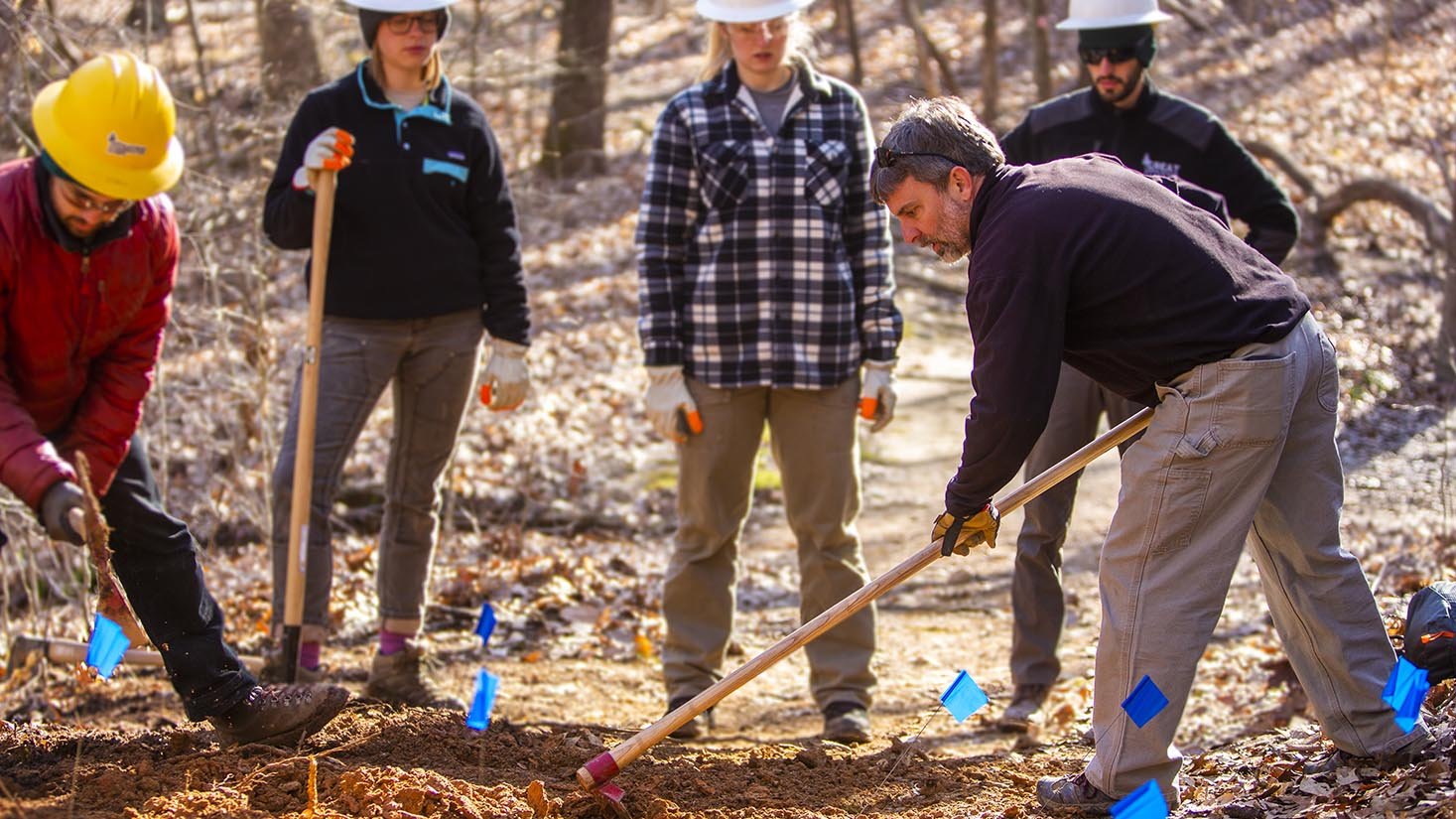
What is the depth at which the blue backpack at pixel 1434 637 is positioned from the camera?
13.4 ft

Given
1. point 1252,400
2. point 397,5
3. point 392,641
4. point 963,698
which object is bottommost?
point 392,641

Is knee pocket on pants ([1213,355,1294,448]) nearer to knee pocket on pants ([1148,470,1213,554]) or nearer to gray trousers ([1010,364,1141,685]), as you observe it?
knee pocket on pants ([1148,470,1213,554])

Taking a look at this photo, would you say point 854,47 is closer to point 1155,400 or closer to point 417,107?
point 417,107

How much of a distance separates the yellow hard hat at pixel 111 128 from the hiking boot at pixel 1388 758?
12.6 ft

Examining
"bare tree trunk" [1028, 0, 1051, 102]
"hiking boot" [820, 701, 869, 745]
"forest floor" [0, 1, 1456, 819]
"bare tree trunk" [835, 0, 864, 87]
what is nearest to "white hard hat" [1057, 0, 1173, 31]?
"forest floor" [0, 1, 1456, 819]

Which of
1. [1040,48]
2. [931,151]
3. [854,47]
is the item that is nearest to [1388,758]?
[931,151]

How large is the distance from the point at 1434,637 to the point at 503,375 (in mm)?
3432

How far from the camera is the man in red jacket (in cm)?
402

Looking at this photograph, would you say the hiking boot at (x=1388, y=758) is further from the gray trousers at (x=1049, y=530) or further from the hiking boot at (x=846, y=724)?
the hiking boot at (x=846, y=724)

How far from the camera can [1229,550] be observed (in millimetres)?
3848

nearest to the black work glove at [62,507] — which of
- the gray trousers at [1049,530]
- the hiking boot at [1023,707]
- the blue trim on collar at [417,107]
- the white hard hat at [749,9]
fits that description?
the blue trim on collar at [417,107]

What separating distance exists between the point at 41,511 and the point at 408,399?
5.88 feet

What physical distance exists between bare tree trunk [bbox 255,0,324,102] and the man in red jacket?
4.54m

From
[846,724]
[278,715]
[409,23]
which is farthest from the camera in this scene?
[846,724]
